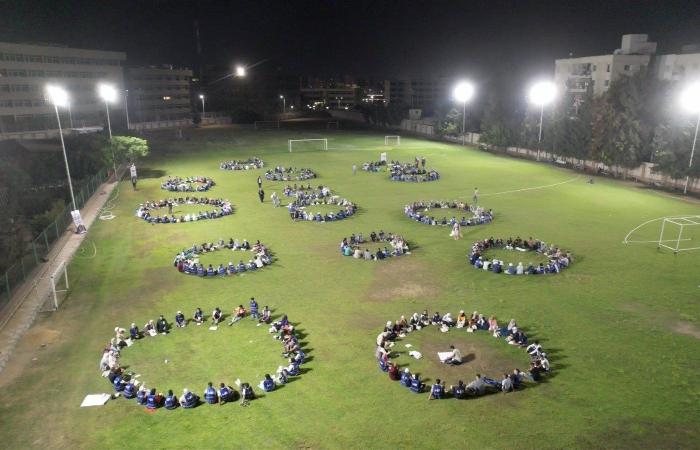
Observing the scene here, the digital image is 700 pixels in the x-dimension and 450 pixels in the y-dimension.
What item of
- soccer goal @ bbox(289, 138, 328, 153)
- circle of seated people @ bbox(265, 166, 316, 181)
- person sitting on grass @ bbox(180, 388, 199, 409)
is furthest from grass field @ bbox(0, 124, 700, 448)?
soccer goal @ bbox(289, 138, 328, 153)

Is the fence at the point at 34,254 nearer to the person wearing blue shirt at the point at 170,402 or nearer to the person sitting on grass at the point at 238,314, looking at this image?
the person sitting on grass at the point at 238,314

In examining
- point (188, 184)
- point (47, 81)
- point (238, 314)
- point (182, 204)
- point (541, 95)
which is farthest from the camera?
point (47, 81)

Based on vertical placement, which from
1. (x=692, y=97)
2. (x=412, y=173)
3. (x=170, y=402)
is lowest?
(x=170, y=402)

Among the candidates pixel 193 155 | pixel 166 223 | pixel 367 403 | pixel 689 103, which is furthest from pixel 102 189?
pixel 689 103

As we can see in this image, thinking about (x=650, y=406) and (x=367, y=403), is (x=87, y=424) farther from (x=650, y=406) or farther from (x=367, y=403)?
(x=650, y=406)

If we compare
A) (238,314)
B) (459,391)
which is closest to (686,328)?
(459,391)

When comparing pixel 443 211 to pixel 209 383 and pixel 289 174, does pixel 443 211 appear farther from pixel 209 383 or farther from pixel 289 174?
pixel 209 383
